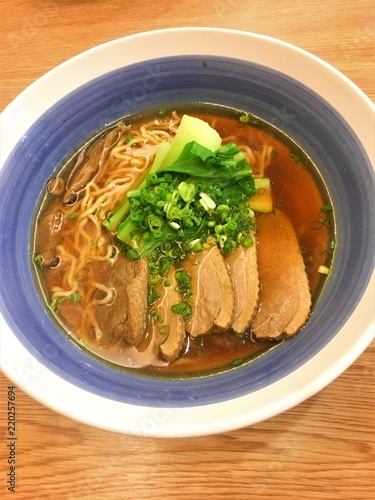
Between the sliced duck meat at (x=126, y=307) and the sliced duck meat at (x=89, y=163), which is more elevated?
the sliced duck meat at (x=89, y=163)

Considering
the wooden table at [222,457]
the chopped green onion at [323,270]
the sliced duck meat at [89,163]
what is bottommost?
the wooden table at [222,457]

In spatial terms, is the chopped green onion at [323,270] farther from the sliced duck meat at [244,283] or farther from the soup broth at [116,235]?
the sliced duck meat at [244,283]

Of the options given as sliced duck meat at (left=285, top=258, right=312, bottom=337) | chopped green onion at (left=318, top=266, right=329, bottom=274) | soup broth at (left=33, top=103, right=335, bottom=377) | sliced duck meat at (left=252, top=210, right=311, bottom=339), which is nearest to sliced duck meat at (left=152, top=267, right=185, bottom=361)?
soup broth at (left=33, top=103, right=335, bottom=377)

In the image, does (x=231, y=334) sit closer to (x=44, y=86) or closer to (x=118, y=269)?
(x=118, y=269)

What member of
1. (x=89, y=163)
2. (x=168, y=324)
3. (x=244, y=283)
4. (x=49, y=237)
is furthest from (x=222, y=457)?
(x=89, y=163)

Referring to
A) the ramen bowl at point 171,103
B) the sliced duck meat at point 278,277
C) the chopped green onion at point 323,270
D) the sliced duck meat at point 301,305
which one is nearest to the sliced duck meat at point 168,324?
the ramen bowl at point 171,103

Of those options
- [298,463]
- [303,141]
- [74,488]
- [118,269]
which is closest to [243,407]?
[298,463]
